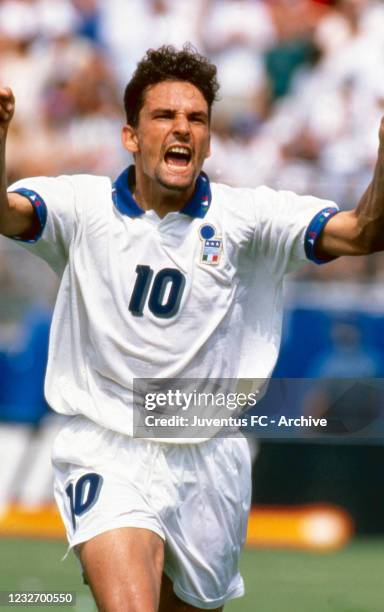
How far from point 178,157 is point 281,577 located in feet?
12.7

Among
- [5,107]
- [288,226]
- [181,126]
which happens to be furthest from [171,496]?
[5,107]

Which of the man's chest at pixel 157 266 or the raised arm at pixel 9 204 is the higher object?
the raised arm at pixel 9 204

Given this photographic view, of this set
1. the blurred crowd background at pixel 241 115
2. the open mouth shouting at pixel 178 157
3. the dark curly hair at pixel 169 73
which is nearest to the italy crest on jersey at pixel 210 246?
the open mouth shouting at pixel 178 157

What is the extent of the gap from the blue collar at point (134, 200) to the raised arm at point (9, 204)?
1.13 ft

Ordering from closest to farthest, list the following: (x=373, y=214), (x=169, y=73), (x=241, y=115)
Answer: (x=373, y=214) → (x=169, y=73) → (x=241, y=115)

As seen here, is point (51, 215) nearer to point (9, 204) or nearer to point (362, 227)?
point (9, 204)

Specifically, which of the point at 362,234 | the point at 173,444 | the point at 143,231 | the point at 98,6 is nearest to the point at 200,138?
the point at 143,231

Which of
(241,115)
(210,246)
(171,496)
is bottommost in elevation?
(241,115)

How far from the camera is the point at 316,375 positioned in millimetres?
8820

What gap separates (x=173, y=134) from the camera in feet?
15.7

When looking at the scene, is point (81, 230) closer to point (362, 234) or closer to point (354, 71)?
point (362, 234)

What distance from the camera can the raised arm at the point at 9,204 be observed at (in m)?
4.38

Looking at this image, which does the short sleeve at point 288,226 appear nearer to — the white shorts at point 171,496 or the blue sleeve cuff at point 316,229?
the blue sleeve cuff at point 316,229

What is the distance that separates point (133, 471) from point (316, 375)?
429cm
